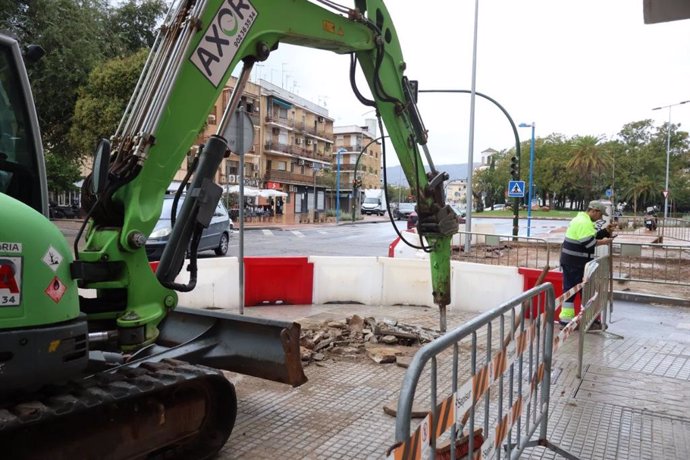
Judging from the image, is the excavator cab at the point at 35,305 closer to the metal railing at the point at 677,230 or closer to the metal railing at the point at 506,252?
the metal railing at the point at 506,252

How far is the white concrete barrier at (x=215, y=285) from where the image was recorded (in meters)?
8.30

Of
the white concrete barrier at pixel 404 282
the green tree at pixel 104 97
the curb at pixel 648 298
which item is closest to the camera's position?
the white concrete barrier at pixel 404 282

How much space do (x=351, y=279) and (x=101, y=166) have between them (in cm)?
624

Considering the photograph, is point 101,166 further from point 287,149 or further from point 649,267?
point 287,149

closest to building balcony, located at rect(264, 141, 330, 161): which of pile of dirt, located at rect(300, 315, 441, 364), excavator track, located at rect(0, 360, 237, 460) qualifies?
pile of dirt, located at rect(300, 315, 441, 364)

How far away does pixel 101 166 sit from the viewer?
9.88ft

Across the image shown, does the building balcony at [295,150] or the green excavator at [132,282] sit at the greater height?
the building balcony at [295,150]

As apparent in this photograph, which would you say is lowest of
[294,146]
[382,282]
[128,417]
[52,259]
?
[382,282]

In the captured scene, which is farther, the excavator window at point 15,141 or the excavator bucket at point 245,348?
the excavator bucket at point 245,348

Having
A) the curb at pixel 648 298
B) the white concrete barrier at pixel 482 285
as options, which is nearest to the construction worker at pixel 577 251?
the white concrete barrier at pixel 482 285

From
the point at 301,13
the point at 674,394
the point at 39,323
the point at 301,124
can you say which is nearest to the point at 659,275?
the point at 674,394

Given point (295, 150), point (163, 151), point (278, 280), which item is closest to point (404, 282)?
point (278, 280)

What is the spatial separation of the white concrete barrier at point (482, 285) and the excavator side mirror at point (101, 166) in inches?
246

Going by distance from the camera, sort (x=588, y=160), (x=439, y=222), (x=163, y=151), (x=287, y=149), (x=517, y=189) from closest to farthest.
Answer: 1. (x=163, y=151)
2. (x=439, y=222)
3. (x=517, y=189)
4. (x=588, y=160)
5. (x=287, y=149)
